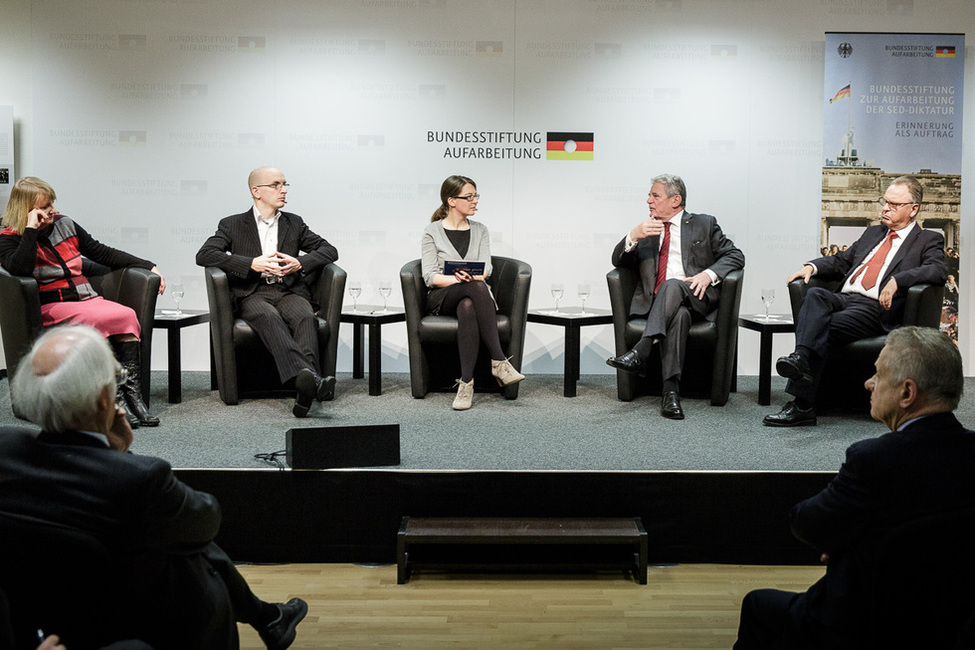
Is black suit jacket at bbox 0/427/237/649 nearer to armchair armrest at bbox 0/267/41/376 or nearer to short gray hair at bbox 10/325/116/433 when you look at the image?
short gray hair at bbox 10/325/116/433

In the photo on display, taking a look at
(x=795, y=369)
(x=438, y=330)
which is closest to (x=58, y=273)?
(x=438, y=330)

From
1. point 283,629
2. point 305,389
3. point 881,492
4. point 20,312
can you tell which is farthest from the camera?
point 305,389

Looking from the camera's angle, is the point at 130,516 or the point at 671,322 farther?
the point at 671,322

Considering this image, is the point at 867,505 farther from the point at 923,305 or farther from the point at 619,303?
the point at 619,303

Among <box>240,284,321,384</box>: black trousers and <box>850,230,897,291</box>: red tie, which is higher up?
<box>850,230,897,291</box>: red tie

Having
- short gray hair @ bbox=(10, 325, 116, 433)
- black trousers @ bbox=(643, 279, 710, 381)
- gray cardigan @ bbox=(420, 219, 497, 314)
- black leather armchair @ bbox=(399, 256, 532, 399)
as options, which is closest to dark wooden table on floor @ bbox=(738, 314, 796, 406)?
black trousers @ bbox=(643, 279, 710, 381)

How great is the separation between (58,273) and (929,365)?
392 centimetres

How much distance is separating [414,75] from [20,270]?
2.76 metres

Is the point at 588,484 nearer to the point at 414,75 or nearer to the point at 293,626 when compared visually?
the point at 293,626

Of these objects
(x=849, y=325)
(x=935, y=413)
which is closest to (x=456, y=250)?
(x=849, y=325)

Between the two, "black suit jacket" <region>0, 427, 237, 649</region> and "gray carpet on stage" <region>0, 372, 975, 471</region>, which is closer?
"black suit jacket" <region>0, 427, 237, 649</region>

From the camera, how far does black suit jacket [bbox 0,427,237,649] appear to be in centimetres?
169

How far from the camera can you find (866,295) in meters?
4.67

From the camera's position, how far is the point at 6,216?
4484mm
